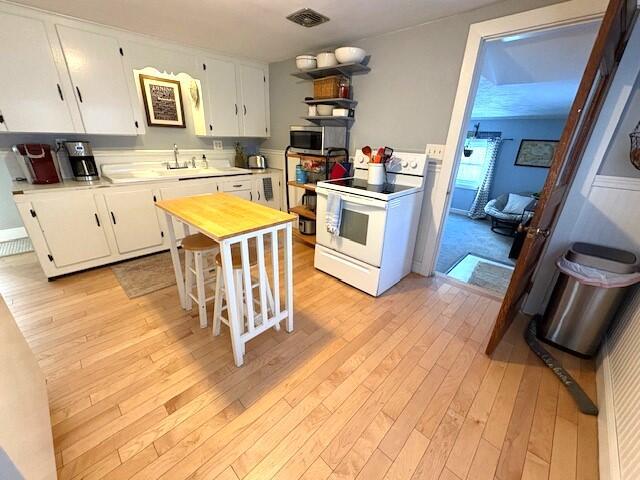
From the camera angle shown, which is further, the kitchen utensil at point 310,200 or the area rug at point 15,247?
the kitchen utensil at point 310,200

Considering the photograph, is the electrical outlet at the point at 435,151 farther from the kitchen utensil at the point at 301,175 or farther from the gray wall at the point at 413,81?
the kitchen utensil at the point at 301,175

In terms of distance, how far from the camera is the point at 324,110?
277cm

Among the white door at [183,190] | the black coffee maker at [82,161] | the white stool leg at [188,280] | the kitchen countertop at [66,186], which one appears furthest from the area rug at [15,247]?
the white stool leg at [188,280]

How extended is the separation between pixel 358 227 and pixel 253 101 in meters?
2.53

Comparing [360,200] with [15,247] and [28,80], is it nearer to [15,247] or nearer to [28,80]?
[28,80]

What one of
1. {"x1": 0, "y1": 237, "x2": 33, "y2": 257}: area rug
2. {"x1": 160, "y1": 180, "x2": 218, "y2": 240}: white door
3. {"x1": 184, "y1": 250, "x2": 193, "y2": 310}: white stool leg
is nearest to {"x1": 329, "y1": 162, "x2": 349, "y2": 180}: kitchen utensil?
{"x1": 160, "y1": 180, "x2": 218, "y2": 240}: white door

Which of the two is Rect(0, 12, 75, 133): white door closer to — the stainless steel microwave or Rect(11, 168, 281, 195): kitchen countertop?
Rect(11, 168, 281, 195): kitchen countertop

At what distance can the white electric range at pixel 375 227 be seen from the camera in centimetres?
204

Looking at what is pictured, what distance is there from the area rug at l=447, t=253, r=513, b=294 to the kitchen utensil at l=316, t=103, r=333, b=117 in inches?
86.8

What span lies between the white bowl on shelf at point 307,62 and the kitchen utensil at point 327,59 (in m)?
0.12

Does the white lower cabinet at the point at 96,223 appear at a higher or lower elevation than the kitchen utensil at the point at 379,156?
lower

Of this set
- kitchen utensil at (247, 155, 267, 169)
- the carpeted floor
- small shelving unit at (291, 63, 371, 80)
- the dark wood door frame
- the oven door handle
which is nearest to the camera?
the dark wood door frame

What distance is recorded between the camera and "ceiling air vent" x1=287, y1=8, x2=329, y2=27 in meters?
1.98

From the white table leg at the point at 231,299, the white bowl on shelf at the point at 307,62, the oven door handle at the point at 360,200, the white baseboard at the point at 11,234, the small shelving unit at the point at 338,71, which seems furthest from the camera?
the white baseboard at the point at 11,234
